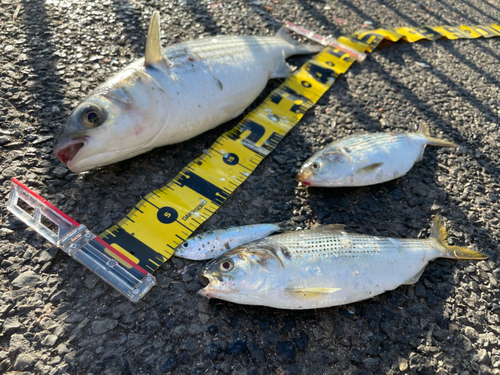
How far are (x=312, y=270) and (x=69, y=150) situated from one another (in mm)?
2303

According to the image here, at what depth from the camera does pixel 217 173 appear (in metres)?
3.46

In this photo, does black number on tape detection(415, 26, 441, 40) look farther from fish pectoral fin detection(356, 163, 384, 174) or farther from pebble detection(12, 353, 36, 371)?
pebble detection(12, 353, 36, 371)

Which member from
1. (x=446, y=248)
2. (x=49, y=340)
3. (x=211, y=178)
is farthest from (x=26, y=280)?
(x=446, y=248)

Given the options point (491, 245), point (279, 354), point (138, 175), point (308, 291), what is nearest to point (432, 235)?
point (491, 245)

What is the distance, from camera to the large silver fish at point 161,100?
279cm

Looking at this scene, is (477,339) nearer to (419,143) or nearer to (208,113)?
(419,143)

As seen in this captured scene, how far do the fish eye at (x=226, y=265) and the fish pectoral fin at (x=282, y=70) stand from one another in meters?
3.01

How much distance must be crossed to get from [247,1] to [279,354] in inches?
233

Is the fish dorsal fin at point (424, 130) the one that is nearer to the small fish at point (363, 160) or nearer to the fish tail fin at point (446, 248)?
the small fish at point (363, 160)

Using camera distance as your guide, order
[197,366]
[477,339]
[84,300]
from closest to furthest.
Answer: [197,366] < [84,300] < [477,339]

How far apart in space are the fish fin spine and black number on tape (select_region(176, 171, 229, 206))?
115 cm

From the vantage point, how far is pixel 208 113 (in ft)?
11.5

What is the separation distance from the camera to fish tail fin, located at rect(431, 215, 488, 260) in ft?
9.81

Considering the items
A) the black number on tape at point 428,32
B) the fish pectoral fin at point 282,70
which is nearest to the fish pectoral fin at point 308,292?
the fish pectoral fin at point 282,70
